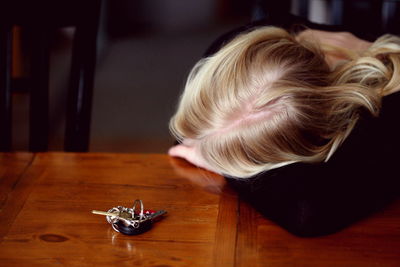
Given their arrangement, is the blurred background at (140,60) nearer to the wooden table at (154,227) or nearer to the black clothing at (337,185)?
the wooden table at (154,227)

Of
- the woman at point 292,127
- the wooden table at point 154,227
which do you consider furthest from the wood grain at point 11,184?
the woman at point 292,127

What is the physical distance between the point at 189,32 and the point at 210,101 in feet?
9.32

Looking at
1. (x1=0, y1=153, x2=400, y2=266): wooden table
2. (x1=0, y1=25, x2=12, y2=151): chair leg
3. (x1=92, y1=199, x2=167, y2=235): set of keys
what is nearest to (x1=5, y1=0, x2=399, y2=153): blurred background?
(x1=0, y1=25, x2=12, y2=151): chair leg

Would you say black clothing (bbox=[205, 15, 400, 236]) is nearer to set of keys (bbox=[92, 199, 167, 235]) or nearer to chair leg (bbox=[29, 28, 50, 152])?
set of keys (bbox=[92, 199, 167, 235])

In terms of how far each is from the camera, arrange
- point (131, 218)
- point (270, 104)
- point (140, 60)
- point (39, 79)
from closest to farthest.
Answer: point (131, 218), point (270, 104), point (39, 79), point (140, 60)

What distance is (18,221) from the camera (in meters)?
0.80

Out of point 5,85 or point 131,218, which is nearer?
point 131,218

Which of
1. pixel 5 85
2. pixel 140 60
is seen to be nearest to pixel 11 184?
pixel 5 85

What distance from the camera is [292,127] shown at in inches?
34.2

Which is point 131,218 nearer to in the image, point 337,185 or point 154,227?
point 154,227

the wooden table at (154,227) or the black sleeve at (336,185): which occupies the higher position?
the black sleeve at (336,185)

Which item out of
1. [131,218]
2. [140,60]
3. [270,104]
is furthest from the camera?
[140,60]

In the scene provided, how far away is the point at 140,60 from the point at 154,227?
2.44m

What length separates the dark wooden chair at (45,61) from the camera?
3.75 feet
